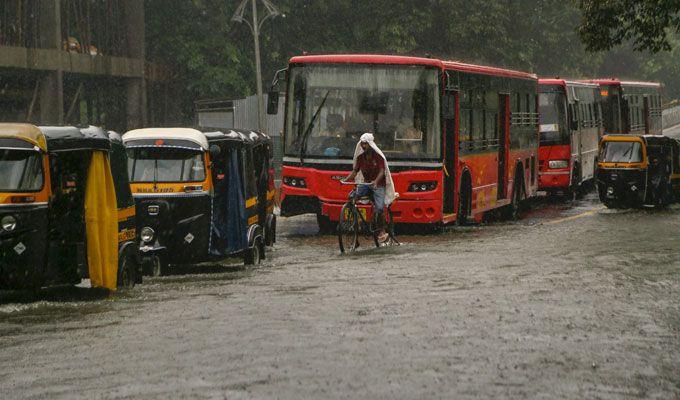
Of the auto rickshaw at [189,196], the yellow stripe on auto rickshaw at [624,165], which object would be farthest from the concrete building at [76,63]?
the auto rickshaw at [189,196]

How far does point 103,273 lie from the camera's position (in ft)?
46.0

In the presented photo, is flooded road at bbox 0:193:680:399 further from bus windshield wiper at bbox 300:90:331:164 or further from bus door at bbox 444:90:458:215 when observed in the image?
bus door at bbox 444:90:458:215

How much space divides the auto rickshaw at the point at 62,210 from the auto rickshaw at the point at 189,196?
7.52ft

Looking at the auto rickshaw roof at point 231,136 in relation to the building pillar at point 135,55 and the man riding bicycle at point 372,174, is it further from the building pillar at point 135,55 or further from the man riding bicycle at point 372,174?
the building pillar at point 135,55

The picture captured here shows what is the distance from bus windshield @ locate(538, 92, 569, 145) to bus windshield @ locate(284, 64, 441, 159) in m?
12.8

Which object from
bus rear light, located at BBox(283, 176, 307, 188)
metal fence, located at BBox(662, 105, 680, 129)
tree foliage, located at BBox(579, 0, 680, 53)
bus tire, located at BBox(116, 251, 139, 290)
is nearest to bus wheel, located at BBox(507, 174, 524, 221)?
tree foliage, located at BBox(579, 0, 680, 53)

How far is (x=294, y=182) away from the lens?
23.2 m

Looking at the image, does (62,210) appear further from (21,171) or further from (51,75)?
(51,75)

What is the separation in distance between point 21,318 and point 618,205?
21104 mm

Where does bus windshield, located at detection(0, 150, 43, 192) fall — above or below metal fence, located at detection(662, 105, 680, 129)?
above

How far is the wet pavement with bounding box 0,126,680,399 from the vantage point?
26.9ft

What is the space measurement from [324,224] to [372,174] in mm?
5142

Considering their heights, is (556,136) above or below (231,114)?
below

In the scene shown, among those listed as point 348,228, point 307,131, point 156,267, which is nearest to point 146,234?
point 156,267
